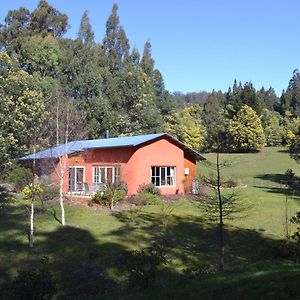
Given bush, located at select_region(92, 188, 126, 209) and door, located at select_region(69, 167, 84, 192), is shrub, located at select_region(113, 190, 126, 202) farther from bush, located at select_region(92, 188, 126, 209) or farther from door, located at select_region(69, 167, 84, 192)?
door, located at select_region(69, 167, 84, 192)

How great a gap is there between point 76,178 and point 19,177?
4.39m

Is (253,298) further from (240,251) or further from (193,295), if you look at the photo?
(240,251)

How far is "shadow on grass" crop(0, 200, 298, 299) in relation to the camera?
1197 cm

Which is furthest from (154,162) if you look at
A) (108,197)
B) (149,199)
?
(108,197)

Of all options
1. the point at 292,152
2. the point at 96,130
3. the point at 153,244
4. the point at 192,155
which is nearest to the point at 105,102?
the point at 96,130

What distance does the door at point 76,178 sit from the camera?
33.8 m

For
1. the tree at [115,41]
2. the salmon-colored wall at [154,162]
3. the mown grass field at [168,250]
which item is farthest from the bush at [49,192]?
the tree at [115,41]

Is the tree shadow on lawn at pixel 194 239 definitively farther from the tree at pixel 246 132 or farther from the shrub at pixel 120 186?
the tree at pixel 246 132

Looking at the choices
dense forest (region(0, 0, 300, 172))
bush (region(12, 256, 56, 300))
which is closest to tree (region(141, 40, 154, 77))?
dense forest (region(0, 0, 300, 172))

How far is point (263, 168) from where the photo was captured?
63938 millimetres

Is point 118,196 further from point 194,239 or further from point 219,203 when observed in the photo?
point 219,203

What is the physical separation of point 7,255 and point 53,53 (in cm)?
3698

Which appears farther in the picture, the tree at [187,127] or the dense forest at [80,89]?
the tree at [187,127]

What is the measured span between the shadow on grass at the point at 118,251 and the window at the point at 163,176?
33.7 feet
